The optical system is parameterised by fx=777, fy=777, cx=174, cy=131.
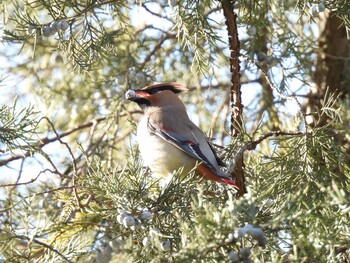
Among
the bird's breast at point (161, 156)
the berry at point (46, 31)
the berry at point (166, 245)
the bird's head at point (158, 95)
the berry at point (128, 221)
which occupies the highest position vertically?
the bird's head at point (158, 95)

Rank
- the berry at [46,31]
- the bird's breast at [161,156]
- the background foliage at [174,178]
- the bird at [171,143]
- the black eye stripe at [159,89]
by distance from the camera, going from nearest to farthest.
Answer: the background foliage at [174,178]
the berry at [46,31]
the bird at [171,143]
the bird's breast at [161,156]
the black eye stripe at [159,89]

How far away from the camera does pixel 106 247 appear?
2455 mm

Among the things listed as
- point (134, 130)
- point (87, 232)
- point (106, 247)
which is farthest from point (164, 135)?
point (106, 247)

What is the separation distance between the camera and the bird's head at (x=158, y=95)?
161 inches

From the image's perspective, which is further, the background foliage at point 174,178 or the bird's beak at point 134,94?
the bird's beak at point 134,94

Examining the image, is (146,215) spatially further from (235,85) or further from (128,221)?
(235,85)

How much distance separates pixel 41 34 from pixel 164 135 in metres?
0.87

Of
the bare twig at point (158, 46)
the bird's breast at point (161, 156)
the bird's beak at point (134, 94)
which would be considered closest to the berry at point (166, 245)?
the bird's breast at point (161, 156)

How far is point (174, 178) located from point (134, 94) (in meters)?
1.32

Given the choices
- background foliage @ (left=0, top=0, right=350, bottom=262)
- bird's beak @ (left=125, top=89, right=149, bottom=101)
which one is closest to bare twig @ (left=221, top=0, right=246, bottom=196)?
background foliage @ (left=0, top=0, right=350, bottom=262)

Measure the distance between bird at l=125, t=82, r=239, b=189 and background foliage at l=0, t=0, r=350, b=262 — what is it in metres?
0.11

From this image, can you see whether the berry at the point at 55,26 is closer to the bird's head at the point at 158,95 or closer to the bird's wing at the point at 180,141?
the bird's wing at the point at 180,141

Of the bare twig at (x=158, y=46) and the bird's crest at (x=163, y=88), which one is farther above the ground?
the bare twig at (x=158, y=46)

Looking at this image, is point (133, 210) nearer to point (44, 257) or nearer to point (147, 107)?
point (44, 257)
